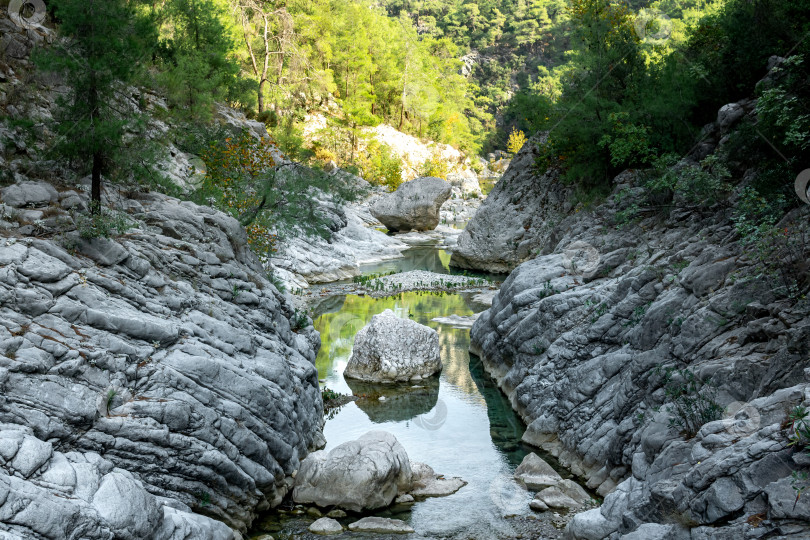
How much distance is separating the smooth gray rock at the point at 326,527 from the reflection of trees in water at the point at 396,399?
4.18 metres

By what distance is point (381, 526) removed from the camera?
8883mm

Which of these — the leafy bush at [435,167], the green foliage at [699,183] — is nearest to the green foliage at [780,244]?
the green foliage at [699,183]

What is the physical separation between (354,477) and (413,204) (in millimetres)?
29978

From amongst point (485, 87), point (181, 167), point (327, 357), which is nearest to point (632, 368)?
point (327, 357)

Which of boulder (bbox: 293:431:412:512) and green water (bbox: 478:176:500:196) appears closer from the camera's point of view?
boulder (bbox: 293:431:412:512)

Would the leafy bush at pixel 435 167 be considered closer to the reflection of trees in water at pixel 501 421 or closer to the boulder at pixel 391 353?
the boulder at pixel 391 353

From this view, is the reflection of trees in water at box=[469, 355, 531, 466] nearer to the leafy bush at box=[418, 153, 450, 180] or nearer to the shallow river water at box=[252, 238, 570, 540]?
the shallow river water at box=[252, 238, 570, 540]

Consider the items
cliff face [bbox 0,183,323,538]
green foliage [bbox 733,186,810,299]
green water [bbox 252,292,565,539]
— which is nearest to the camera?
cliff face [bbox 0,183,323,538]

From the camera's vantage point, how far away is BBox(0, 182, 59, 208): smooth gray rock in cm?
916

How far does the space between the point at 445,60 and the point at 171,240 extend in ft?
234

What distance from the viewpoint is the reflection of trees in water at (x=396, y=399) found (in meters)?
13.5

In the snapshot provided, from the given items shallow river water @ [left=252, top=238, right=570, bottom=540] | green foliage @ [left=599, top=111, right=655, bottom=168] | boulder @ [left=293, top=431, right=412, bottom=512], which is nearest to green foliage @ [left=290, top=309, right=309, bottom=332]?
shallow river water @ [left=252, top=238, right=570, bottom=540]

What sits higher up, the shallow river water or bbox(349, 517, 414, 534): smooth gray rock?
the shallow river water

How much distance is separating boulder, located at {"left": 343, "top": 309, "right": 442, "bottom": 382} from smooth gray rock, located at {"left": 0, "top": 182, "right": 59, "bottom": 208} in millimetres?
7887
